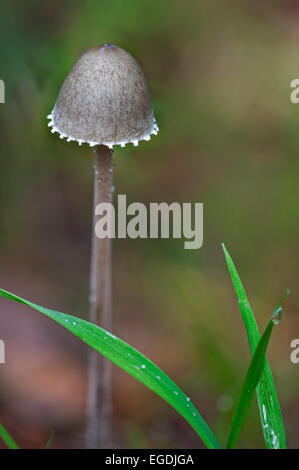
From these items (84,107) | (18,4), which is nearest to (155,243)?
(18,4)

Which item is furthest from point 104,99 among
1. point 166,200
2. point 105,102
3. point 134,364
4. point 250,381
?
point 166,200

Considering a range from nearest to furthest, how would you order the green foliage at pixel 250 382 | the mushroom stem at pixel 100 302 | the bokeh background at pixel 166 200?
1. the green foliage at pixel 250 382
2. the mushroom stem at pixel 100 302
3. the bokeh background at pixel 166 200

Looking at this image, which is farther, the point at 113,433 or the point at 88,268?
the point at 88,268

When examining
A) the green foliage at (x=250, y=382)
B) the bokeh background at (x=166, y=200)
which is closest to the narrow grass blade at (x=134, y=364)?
the green foliage at (x=250, y=382)

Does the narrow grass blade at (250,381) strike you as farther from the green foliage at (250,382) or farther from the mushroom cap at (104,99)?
the mushroom cap at (104,99)

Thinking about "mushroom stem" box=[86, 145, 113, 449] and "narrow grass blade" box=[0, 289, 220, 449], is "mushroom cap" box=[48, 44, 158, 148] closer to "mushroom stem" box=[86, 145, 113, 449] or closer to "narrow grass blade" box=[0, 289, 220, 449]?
"mushroom stem" box=[86, 145, 113, 449]

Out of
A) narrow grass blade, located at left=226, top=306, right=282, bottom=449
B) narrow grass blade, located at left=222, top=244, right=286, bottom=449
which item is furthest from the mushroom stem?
narrow grass blade, located at left=226, top=306, right=282, bottom=449

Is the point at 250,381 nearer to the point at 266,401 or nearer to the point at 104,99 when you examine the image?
the point at 266,401
